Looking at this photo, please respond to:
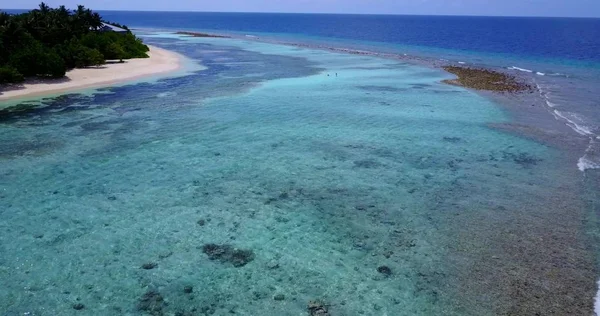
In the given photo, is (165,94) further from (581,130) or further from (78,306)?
(581,130)

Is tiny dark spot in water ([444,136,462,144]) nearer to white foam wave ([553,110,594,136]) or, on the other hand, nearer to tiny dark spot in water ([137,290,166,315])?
white foam wave ([553,110,594,136])

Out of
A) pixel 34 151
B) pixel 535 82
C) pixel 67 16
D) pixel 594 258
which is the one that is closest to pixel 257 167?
pixel 34 151

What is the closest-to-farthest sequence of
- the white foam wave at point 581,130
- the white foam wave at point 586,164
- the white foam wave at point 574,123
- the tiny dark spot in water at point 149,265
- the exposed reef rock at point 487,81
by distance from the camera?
the tiny dark spot in water at point 149,265 < the white foam wave at point 586,164 < the white foam wave at point 581,130 < the white foam wave at point 574,123 < the exposed reef rock at point 487,81

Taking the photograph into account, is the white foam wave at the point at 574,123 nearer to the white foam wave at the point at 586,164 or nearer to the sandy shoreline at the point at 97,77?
the white foam wave at the point at 586,164

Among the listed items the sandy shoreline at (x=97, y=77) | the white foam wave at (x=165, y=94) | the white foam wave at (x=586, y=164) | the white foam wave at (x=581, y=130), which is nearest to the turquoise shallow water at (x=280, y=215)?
the white foam wave at (x=586, y=164)

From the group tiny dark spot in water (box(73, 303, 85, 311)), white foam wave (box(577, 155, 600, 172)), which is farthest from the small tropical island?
white foam wave (box(577, 155, 600, 172))

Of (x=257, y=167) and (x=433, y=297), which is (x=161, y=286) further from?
(x=257, y=167)
